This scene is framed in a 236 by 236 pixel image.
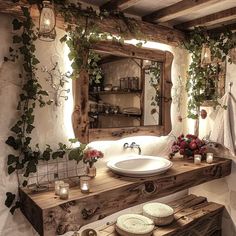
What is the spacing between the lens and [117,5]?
1.92 m

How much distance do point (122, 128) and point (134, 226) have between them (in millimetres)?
789

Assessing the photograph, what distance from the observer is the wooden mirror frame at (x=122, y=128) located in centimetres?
191

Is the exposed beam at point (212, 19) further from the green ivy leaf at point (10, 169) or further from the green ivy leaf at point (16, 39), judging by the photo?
the green ivy leaf at point (10, 169)

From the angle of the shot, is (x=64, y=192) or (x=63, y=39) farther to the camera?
(x=63, y=39)

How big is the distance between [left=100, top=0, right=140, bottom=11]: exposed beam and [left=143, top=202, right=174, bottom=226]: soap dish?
66.4 inches

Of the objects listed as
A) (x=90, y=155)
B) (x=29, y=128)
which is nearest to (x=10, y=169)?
(x=29, y=128)

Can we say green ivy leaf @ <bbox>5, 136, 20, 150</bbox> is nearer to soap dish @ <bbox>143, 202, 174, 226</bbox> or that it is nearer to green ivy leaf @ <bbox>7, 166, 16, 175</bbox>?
green ivy leaf @ <bbox>7, 166, 16, 175</bbox>

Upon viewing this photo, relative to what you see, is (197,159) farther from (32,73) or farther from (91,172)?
(32,73)

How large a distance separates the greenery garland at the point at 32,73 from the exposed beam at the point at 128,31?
5cm

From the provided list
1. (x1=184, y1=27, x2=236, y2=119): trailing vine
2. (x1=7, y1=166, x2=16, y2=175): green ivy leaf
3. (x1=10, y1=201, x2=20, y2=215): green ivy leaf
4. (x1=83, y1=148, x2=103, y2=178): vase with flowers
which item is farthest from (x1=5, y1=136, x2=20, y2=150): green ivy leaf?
(x1=184, y1=27, x2=236, y2=119): trailing vine

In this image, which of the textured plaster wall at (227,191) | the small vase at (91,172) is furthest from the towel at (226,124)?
the small vase at (91,172)

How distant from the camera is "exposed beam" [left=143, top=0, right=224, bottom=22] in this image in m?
1.85

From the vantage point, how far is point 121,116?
7.23 ft

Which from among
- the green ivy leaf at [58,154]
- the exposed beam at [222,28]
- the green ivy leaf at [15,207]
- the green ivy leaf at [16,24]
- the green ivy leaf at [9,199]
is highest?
the exposed beam at [222,28]
